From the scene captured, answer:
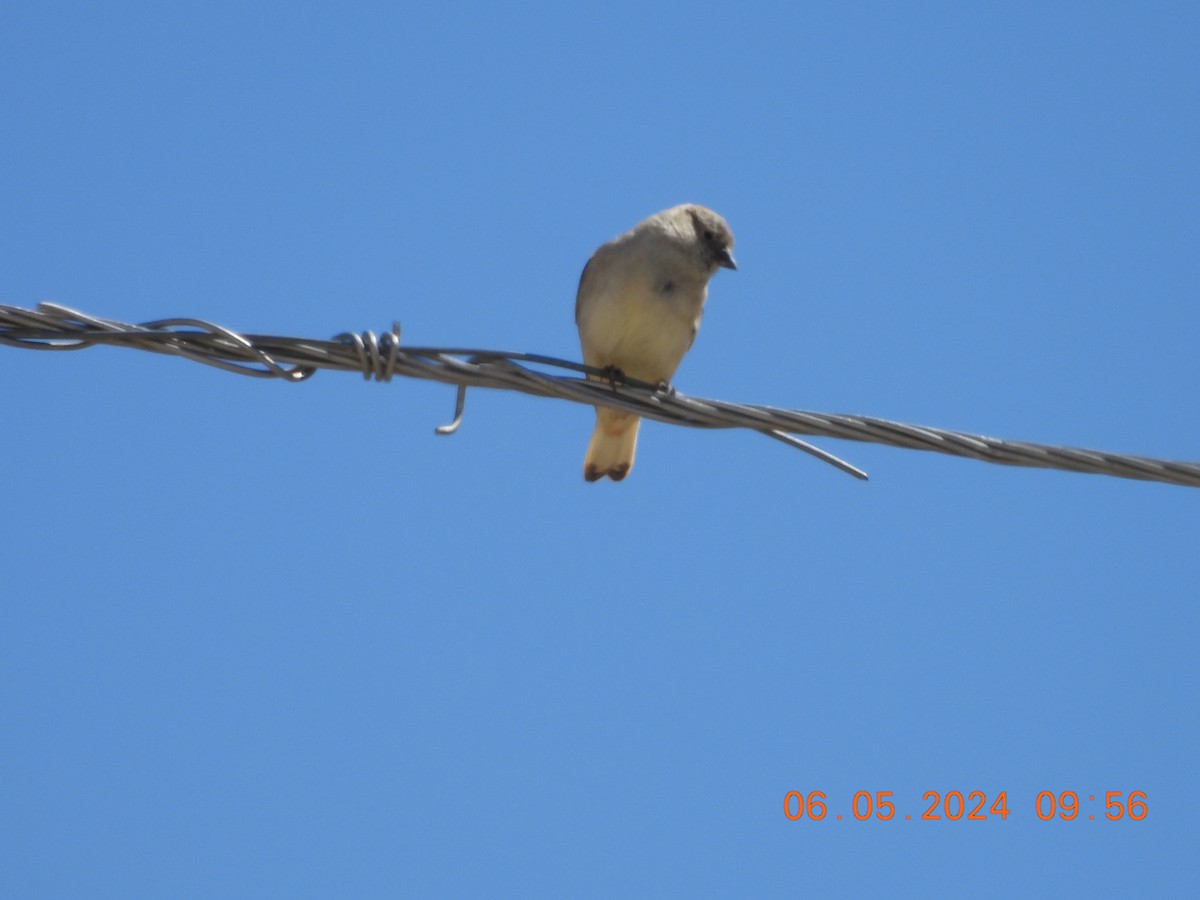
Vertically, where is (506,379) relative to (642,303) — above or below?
below

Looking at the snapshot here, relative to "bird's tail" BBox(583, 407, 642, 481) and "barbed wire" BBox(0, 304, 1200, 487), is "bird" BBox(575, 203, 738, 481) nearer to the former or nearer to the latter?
"bird's tail" BBox(583, 407, 642, 481)

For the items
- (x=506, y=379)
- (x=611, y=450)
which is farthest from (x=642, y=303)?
(x=506, y=379)

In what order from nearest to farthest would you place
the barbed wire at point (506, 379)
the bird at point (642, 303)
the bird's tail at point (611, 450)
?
the barbed wire at point (506, 379)
the bird at point (642, 303)
the bird's tail at point (611, 450)

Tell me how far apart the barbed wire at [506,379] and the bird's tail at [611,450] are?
9.46 feet

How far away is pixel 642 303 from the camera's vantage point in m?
6.41

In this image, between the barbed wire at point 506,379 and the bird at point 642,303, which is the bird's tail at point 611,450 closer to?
the bird at point 642,303

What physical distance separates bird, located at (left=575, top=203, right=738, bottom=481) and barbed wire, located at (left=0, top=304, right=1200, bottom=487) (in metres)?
2.28

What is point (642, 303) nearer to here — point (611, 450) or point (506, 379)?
point (611, 450)

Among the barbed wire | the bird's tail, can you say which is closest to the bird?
the bird's tail

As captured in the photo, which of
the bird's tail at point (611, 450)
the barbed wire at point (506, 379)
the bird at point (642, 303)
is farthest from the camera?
the bird's tail at point (611, 450)

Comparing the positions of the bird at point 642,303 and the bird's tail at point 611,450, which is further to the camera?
the bird's tail at point 611,450

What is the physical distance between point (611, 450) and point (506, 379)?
322 centimetres

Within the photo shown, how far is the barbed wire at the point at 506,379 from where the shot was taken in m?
3.56

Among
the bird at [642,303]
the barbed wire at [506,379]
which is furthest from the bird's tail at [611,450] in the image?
the barbed wire at [506,379]
